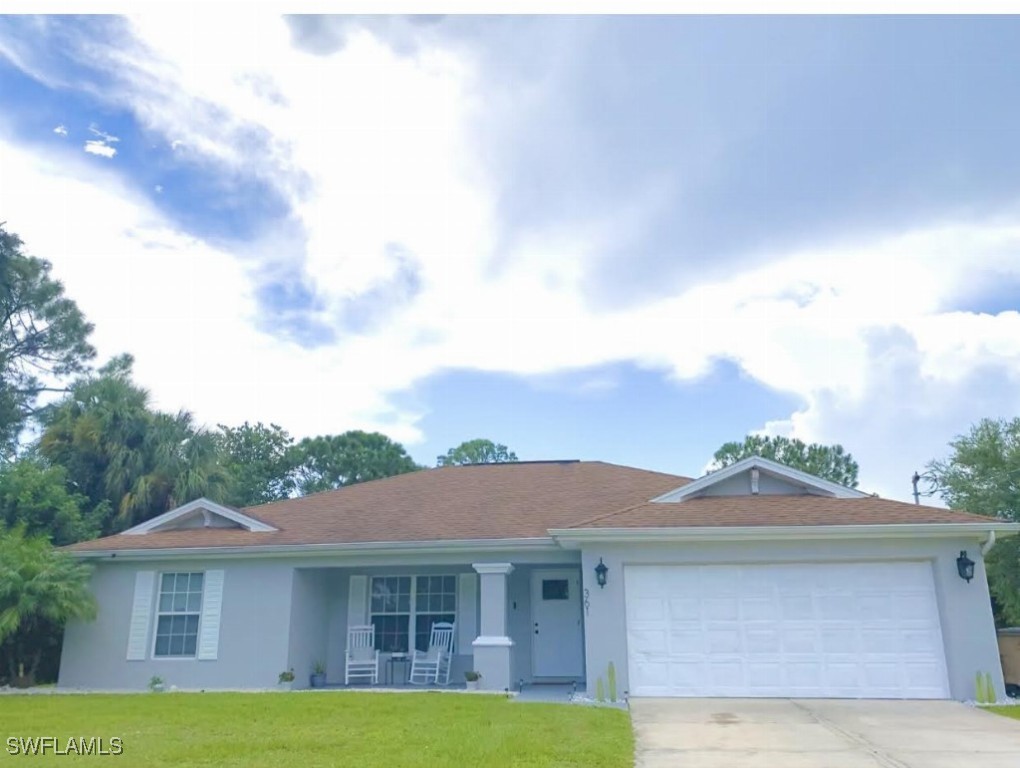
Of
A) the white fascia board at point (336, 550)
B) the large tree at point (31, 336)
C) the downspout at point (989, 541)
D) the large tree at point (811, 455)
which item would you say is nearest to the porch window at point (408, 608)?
the white fascia board at point (336, 550)

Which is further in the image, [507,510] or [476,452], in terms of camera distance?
[476,452]

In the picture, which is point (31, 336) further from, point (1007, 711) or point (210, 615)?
point (1007, 711)

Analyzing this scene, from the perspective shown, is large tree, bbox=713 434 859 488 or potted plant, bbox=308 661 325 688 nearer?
potted plant, bbox=308 661 325 688

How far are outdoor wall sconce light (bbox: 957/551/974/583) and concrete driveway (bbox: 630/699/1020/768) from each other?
1.79 m

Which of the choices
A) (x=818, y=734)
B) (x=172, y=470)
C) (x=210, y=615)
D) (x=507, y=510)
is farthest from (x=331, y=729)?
(x=172, y=470)

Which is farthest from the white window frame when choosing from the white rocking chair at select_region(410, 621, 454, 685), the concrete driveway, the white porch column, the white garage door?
the concrete driveway

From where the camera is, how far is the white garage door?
435 inches

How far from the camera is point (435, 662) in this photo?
1360 centimetres

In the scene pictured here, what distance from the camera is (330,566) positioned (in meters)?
13.6

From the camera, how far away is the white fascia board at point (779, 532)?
1098 cm

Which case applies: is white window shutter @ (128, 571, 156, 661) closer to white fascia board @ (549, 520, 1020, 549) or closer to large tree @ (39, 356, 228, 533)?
large tree @ (39, 356, 228, 533)

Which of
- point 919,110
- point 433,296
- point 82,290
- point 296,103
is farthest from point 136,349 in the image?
point 919,110

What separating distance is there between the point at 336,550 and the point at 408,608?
2.14 metres

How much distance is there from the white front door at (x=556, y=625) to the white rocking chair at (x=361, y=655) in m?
2.92
